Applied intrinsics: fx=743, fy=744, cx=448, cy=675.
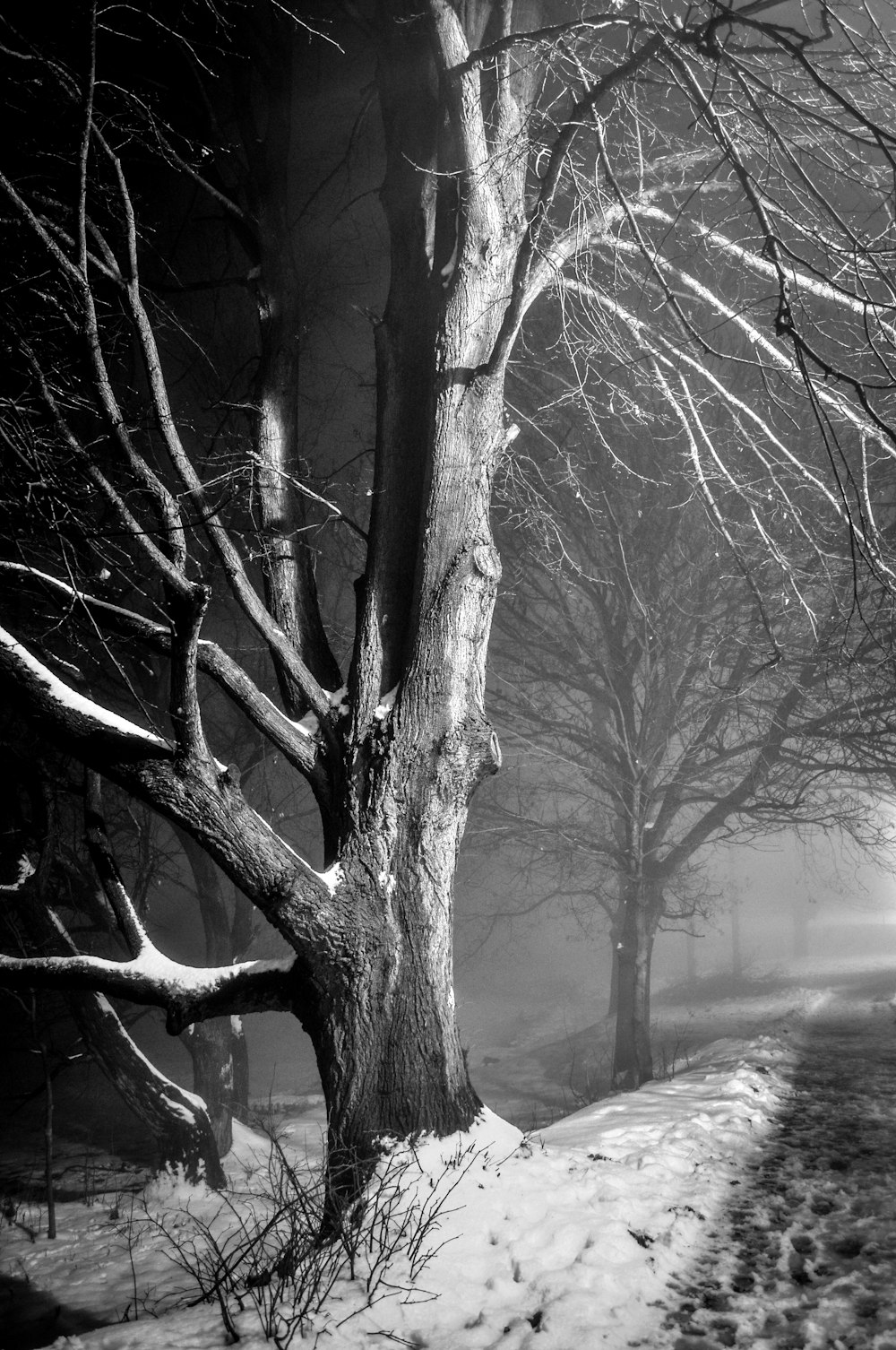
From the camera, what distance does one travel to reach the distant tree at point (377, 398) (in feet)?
11.1

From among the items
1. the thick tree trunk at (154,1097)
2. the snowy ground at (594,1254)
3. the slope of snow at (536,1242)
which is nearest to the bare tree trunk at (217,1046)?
the thick tree trunk at (154,1097)

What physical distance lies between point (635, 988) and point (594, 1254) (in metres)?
6.86

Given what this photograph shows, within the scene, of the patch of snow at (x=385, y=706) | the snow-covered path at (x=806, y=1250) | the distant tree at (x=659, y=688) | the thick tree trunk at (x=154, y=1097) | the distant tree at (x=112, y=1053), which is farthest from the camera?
the distant tree at (x=659, y=688)

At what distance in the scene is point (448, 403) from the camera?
4383 millimetres

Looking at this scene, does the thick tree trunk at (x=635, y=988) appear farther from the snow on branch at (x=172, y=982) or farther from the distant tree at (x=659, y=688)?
the snow on branch at (x=172, y=982)

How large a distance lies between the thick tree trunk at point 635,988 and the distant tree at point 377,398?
6308 millimetres

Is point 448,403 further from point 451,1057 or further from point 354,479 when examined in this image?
point 354,479

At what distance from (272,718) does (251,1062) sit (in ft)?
57.8

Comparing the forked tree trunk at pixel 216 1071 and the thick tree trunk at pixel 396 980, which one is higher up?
the thick tree trunk at pixel 396 980

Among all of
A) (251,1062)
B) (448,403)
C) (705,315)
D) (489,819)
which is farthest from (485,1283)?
(251,1062)

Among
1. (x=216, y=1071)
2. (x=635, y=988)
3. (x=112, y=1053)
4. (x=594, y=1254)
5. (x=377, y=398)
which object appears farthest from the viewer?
(x=635, y=988)

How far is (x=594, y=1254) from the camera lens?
3.04 metres

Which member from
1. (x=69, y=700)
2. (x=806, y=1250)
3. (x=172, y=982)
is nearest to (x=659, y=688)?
(x=806, y=1250)

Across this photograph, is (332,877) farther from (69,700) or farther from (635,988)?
(635,988)
